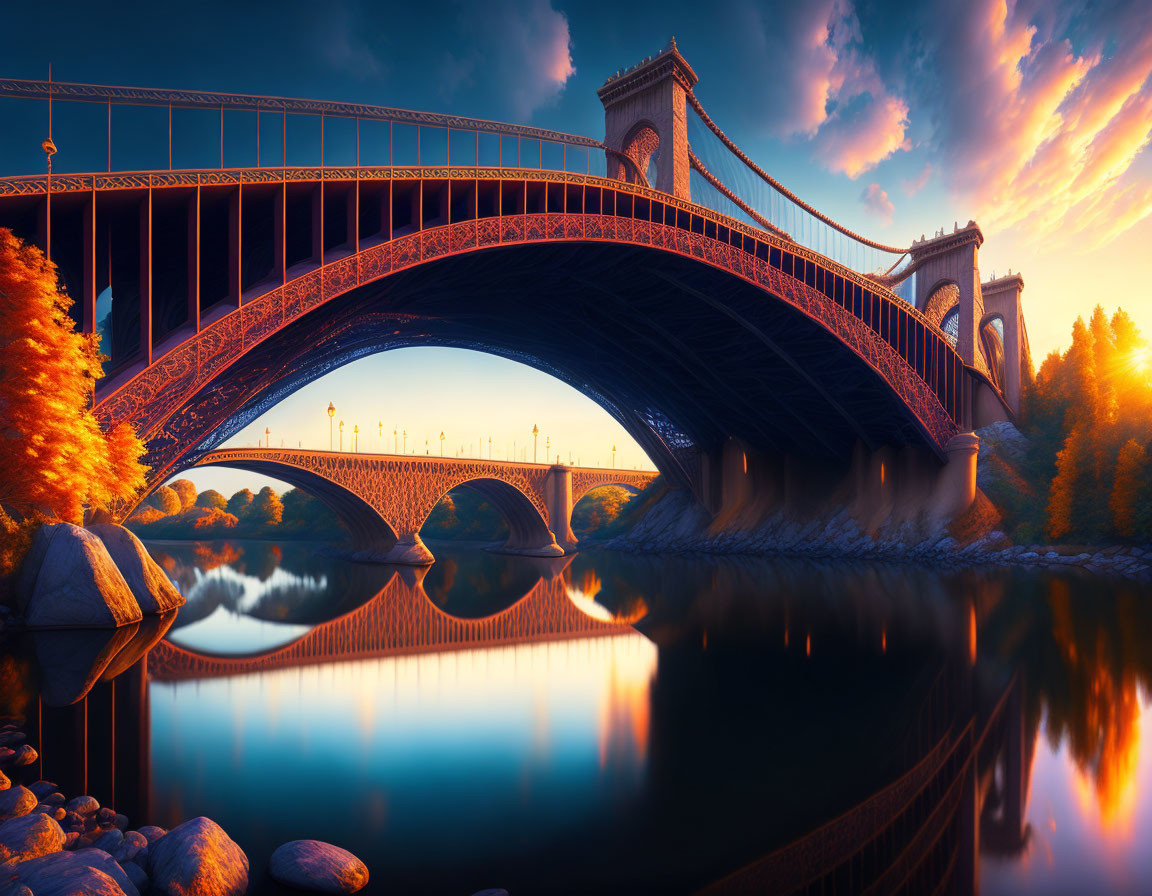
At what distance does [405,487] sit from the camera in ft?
197

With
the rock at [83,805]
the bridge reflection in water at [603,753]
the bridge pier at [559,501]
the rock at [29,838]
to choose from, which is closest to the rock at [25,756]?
the bridge reflection in water at [603,753]

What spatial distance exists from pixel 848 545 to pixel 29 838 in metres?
56.5

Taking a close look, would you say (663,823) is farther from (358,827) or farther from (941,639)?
(941,639)

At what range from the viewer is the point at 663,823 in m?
7.54

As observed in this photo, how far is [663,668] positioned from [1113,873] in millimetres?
9571

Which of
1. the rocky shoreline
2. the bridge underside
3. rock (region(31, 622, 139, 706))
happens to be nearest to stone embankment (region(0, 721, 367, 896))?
rock (region(31, 622, 139, 706))

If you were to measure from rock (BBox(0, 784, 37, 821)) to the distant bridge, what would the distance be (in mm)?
7414

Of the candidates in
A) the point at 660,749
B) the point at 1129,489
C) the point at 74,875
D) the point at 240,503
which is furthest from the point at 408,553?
the point at 240,503

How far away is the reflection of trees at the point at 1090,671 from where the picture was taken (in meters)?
9.40

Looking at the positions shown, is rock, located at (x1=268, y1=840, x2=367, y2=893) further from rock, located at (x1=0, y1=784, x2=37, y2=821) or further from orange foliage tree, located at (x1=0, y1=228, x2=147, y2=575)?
orange foliage tree, located at (x1=0, y1=228, x2=147, y2=575)

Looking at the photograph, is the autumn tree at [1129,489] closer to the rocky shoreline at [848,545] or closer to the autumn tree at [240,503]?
the rocky shoreline at [848,545]

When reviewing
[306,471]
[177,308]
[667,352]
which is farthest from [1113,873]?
[306,471]

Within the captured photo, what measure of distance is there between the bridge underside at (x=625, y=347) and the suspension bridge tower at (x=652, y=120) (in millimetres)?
8088

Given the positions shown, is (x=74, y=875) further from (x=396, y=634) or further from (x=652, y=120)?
(x=652, y=120)
